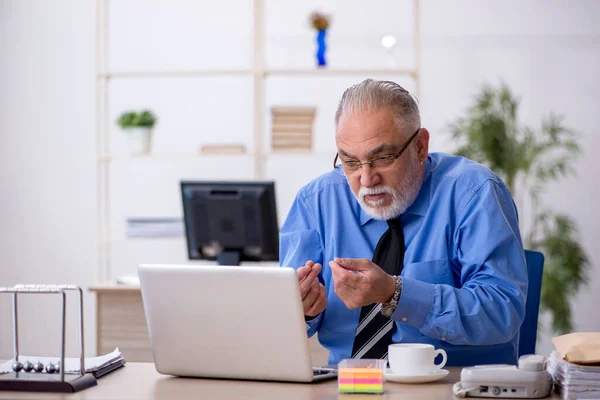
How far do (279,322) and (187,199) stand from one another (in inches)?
87.4

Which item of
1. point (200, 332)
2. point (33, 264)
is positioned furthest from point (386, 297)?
point (33, 264)

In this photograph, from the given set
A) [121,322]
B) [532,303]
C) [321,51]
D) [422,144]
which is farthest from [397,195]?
[321,51]

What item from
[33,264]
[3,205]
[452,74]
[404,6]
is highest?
[404,6]

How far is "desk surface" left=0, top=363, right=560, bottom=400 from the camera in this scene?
1.53 metres

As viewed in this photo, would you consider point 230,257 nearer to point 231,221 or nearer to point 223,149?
point 231,221

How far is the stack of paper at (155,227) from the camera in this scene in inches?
167

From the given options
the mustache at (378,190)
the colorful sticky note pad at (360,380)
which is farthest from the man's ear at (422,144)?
the colorful sticky note pad at (360,380)

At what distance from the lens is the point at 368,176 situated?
6.78 ft

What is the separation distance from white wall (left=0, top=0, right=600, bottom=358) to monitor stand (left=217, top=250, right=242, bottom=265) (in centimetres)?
142

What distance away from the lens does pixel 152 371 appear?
1822 millimetres

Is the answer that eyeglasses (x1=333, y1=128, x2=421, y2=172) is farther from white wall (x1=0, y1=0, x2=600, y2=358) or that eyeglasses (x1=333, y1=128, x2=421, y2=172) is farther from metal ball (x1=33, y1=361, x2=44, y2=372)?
white wall (x1=0, y1=0, x2=600, y2=358)

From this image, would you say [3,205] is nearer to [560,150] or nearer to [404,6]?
[404,6]

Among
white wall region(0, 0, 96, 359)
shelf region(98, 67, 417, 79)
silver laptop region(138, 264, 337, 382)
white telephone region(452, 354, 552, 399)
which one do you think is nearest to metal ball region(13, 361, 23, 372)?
silver laptop region(138, 264, 337, 382)

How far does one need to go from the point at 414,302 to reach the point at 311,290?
239mm
